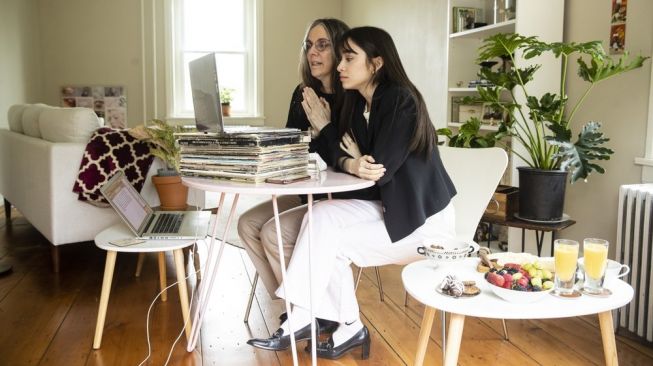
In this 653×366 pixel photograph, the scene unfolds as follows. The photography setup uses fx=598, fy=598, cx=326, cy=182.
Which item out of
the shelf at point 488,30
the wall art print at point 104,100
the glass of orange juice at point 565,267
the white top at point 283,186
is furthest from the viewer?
the wall art print at point 104,100

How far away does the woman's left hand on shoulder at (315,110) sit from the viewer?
226 centimetres

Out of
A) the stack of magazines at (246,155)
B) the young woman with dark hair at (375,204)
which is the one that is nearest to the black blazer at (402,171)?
the young woman with dark hair at (375,204)

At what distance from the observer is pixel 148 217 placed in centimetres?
258

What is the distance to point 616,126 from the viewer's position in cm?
265

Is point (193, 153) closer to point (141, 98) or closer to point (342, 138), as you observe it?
point (342, 138)

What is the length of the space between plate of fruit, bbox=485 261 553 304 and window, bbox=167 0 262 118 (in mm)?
5862

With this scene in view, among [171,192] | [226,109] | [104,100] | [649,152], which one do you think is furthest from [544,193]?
[104,100]

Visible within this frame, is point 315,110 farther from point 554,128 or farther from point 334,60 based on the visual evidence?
point 554,128

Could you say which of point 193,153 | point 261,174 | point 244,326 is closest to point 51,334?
point 244,326

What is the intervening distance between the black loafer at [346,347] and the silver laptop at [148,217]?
2.09ft

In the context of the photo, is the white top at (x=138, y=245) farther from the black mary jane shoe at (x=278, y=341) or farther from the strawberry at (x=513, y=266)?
the strawberry at (x=513, y=266)

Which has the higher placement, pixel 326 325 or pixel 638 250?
pixel 638 250

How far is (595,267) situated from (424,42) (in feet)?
11.3

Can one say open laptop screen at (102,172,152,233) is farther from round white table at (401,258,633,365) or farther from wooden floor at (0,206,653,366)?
round white table at (401,258,633,365)
